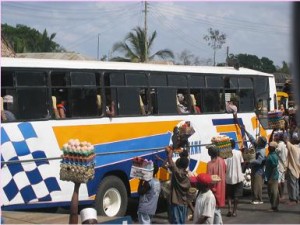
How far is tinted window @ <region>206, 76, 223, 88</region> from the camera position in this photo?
37.8 ft

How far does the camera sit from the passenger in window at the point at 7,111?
7.47 m

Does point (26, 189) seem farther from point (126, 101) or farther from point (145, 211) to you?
point (126, 101)

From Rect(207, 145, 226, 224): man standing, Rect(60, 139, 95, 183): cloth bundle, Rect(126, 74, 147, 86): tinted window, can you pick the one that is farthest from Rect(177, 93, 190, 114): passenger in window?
Rect(60, 139, 95, 183): cloth bundle

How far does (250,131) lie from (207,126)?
183 centimetres

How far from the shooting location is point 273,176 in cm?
999

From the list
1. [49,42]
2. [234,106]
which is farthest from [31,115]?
[49,42]

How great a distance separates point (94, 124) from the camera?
8.81m

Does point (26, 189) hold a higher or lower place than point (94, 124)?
lower

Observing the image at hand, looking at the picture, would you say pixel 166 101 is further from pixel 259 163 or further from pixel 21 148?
pixel 21 148

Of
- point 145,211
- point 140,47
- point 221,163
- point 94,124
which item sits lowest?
point 145,211

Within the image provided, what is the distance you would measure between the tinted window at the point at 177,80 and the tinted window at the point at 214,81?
0.87 meters

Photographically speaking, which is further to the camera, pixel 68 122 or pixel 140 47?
pixel 140 47

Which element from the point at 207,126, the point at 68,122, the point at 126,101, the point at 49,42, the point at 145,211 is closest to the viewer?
the point at 145,211

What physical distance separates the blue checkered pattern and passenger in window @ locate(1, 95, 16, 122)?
0.14 meters
